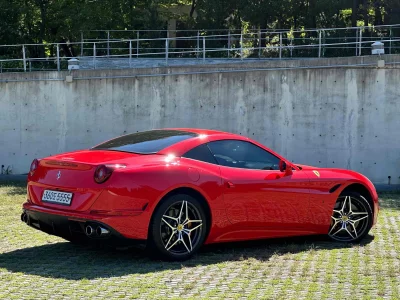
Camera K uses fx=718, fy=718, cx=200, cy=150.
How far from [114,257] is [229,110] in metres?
12.2

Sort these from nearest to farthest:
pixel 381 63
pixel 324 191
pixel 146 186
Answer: pixel 146 186
pixel 324 191
pixel 381 63

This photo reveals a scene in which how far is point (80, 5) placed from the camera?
107ft

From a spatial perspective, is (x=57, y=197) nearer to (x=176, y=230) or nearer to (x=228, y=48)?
(x=176, y=230)

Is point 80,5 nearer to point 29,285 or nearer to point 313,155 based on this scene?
point 313,155

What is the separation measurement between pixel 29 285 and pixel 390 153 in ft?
44.9

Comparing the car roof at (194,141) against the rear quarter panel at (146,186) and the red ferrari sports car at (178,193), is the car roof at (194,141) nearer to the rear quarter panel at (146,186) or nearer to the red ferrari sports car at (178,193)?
the red ferrari sports car at (178,193)

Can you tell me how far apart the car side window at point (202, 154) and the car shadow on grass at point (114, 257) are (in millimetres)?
984

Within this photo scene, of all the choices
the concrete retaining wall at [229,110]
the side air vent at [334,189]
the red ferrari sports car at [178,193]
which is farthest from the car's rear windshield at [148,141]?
the concrete retaining wall at [229,110]

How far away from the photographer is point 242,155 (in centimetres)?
760

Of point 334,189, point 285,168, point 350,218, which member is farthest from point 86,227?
→ point 350,218

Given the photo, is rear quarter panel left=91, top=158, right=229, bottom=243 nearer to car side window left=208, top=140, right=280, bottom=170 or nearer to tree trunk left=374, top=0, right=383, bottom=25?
car side window left=208, top=140, right=280, bottom=170

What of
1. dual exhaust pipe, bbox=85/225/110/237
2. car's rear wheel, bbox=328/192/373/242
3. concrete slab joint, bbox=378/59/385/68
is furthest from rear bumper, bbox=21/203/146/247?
concrete slab joint, bbox=378/59/385/68

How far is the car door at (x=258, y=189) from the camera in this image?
23.9ft

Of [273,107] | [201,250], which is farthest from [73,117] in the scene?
[201,250]
